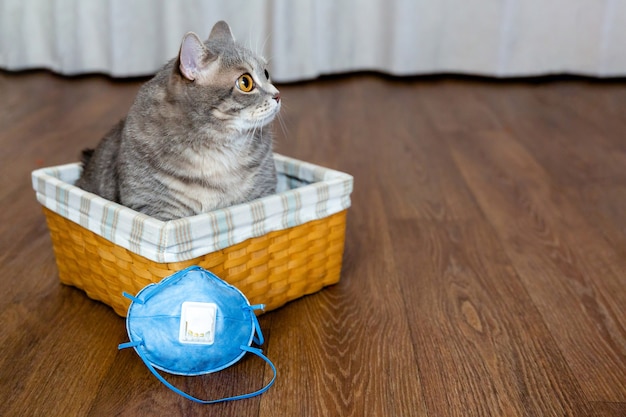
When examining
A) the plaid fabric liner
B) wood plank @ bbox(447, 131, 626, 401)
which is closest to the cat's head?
the plaid fabric liner

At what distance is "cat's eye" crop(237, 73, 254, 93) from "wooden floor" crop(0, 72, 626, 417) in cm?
47

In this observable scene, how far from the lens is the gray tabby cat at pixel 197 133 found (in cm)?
122

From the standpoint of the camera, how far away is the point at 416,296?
1.45m

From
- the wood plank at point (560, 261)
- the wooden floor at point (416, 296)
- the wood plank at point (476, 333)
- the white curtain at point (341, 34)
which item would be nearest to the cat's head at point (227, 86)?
the wooden floor at point (416, 296)

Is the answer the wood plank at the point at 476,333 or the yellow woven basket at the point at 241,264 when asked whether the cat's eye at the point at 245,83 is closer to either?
the yellow woven basket at the point at 241,264

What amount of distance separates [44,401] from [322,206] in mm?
629

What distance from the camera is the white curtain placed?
3.43m

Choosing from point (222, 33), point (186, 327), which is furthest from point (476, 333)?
point (222, 33)

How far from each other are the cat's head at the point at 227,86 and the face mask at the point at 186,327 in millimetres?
298

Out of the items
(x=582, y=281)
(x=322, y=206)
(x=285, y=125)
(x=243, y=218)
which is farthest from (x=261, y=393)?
(x=285, y=125)

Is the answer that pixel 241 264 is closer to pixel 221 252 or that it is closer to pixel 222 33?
pixel 221 252

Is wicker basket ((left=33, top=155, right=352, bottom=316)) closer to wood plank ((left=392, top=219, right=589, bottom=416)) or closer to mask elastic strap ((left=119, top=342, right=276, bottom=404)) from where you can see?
mask elastic strap ((left=119, top=342, right=276, bottom=404))

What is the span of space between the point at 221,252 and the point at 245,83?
320mm

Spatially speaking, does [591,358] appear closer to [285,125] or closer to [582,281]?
[582,281]
